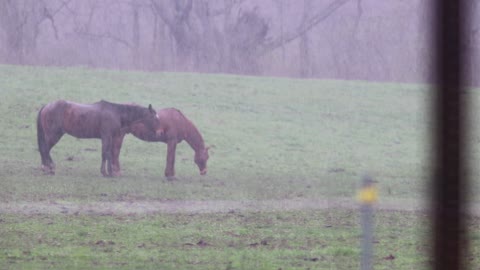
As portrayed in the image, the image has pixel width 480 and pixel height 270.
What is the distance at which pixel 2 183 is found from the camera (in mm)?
14430

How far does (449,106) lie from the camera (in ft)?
65.4

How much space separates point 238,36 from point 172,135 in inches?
209

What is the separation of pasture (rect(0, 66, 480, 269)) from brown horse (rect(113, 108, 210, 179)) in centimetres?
26

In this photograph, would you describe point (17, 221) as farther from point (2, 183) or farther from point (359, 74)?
point (359, 74)

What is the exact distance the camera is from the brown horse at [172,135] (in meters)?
14.8

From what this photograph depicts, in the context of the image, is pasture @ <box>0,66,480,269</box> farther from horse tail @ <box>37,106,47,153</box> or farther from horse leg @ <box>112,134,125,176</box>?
horse tail @ <box>37,106,47,153</box>

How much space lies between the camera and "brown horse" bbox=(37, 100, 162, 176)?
14578mm

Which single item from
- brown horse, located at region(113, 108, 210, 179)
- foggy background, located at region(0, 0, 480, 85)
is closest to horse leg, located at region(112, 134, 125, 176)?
brown horse, located at region(113, 108, 210, 179)

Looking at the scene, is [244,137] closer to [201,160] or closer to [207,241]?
[201,160]

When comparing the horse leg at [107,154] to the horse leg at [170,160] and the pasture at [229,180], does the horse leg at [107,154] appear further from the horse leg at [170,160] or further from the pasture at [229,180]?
the horse leg at [170,160]

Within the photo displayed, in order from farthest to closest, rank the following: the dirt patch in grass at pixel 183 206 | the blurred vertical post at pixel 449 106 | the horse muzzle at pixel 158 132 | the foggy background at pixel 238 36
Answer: the foggy background at pixel 238 36 < the blurred vertical post at pixel 449 106 < the horse muzzle at pixel 158 132 < the dirt patch in grass at pixel 183 206

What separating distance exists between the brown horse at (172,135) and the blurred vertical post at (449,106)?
3715 millimetres

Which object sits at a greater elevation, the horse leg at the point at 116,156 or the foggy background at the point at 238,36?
the foggy background at the point at 238,36

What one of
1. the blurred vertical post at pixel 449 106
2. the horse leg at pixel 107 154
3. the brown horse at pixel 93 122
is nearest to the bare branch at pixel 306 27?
the blurred vertical post at pixel 449 106
